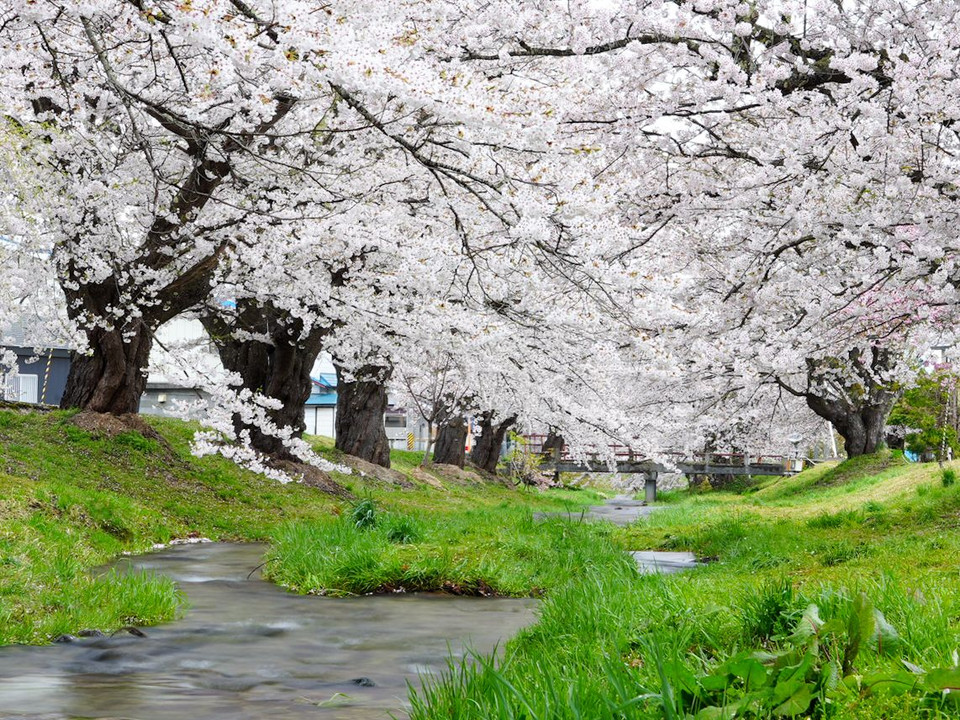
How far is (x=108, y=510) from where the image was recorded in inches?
518

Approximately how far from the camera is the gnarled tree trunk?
2119 cm

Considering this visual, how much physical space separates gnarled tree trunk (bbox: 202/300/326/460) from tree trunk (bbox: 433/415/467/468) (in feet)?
51.2

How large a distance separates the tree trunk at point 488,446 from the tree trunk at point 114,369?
2496 centimetres

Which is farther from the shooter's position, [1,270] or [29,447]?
[1,270]

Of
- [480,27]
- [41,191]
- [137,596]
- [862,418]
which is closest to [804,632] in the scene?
[137,596]

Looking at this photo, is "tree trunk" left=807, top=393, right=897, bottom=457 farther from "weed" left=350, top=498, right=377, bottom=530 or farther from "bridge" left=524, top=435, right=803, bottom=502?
"weed" left=350, top=498, right=377, bottom=530

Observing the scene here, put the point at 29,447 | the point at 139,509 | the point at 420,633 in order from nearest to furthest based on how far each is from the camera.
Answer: the point at 420,633 < the point at 139,509 < the point at 29,447

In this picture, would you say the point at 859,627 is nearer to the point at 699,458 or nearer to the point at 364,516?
the point at 364,516

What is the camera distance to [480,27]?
1285cm

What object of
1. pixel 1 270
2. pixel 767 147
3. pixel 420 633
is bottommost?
pixel 420 633

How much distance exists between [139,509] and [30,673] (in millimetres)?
8319

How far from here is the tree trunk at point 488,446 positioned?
141ft

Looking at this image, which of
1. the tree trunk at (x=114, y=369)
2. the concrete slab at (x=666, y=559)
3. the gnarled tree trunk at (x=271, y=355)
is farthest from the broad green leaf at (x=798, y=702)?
the gnarled tree trunk at (x=271, y=355)

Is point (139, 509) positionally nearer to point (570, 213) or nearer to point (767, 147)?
point (570, 213)
